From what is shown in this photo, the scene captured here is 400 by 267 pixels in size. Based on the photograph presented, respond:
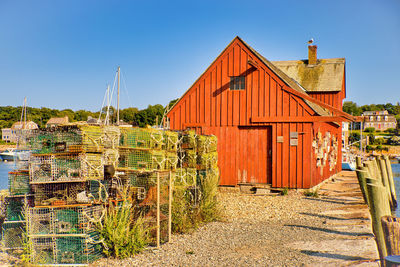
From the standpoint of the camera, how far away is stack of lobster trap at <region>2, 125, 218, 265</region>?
7.27 metres

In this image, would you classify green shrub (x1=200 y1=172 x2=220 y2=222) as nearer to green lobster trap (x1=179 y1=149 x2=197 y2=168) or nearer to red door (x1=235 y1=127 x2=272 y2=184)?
green lobster trap (x1=179 y1=149 x2=197 y2=168)

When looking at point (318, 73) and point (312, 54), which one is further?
point (312, 54)

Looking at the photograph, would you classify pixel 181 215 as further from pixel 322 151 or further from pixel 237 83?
pixel 322 151

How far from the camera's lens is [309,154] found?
52.9ft

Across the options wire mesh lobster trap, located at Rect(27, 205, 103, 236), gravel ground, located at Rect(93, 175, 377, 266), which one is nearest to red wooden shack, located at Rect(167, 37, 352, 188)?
gravel ground, located at Rect(93, 175, 377, 266)

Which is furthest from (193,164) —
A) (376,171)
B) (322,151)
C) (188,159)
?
(322,151)

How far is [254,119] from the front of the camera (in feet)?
55.7

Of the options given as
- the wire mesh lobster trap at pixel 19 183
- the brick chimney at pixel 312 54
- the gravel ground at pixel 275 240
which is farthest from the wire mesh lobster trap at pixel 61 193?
the brick chimney at pixel 312 54

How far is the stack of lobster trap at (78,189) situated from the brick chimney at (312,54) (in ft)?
61.0

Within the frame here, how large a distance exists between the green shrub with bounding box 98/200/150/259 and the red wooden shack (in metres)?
9.77

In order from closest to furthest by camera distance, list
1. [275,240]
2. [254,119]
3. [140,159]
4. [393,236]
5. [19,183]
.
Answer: [393,236] < [19,183] < [275,240] < [140,159] < [254,119]

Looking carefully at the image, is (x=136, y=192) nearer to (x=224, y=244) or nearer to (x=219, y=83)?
(x=224, y=244)

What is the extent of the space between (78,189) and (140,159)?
214 centimetres

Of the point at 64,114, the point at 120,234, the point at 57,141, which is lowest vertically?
the point at 120,234
